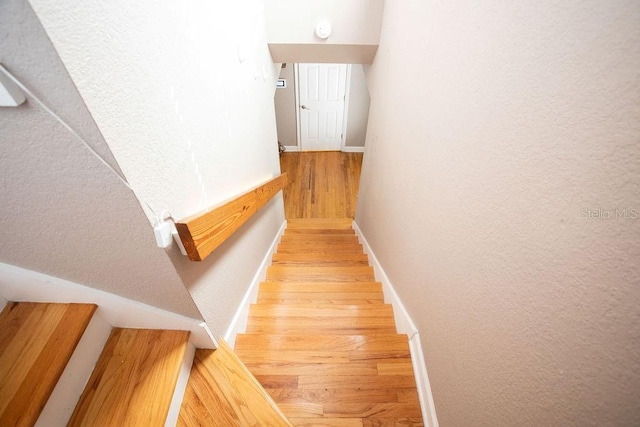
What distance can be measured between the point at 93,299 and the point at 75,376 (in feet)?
0.74

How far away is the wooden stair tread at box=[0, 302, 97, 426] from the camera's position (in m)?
0.60

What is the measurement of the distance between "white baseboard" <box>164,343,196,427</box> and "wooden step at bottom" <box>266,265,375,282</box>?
1002 millimetres

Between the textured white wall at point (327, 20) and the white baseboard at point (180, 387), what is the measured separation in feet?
7.67

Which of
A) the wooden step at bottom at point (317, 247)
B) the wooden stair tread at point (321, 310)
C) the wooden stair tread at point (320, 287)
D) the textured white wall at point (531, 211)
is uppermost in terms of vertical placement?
the textured white wall at point (531, 211)

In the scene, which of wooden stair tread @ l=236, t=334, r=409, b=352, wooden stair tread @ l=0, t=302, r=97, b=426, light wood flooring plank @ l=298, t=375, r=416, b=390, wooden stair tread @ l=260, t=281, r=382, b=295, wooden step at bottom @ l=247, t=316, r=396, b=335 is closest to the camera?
wooden stair tread @ l=0, t=302, r=97, b=426

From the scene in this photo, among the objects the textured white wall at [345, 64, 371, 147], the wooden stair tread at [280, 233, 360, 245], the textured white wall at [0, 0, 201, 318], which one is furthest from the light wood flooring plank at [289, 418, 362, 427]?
the textured white wall at [345, 64, 371, 147]

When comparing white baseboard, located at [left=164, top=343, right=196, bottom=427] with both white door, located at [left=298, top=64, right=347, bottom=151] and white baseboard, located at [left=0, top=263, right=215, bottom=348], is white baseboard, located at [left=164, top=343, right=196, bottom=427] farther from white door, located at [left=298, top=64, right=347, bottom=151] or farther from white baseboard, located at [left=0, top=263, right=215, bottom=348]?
white door, located at [left=298, top=64, right=347, bottom=151]

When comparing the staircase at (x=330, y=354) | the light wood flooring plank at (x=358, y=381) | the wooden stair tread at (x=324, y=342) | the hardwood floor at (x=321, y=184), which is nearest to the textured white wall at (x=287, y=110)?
the hardwood floor at (x=321, y=184)

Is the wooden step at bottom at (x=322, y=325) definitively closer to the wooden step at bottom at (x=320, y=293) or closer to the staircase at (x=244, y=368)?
the staircase at (x=244, y=368)

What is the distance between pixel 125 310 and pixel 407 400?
48.4 inches

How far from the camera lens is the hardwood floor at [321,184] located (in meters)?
4.11

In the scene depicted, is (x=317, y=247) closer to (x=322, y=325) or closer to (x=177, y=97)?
(x=322, y=325)

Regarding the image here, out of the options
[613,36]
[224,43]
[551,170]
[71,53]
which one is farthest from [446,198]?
[224,43]

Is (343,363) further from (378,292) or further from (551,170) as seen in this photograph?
(551,170)
